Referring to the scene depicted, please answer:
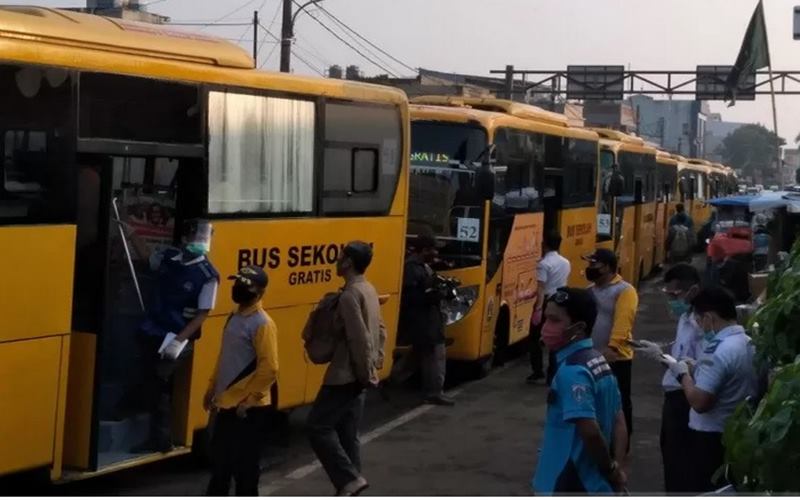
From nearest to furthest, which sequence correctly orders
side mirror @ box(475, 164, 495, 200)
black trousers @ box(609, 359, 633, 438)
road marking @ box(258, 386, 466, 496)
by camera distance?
1. road marking @ box(258, 386, 466, 496)
2. black trousers @ box(609, 359, 633, 438)
3. side mirror @ box(475, 164, 495, 200)

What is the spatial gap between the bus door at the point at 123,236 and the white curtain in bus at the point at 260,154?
21 centimetres

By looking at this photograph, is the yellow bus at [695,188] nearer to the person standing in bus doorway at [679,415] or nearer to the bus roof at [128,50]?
the bus roof at [128,50]

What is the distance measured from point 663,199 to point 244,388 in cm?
2729

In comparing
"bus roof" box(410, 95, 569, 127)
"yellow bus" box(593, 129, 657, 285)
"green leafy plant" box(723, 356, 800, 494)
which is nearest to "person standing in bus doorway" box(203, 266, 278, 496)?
"green leafy plant" box(723, 356, 800, 494)

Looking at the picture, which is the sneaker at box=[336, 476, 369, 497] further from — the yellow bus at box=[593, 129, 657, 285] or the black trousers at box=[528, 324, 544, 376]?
the yellow bus at box=[593, 129, 657, 285]

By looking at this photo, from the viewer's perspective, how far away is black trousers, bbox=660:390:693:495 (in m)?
8.01

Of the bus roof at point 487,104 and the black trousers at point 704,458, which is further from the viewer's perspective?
the bus roof at point 487,104

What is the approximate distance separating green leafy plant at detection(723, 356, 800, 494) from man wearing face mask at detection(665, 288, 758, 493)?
7.13 ft

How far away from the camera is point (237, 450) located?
809 cm

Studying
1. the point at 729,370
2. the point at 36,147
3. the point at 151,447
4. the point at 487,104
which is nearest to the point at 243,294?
the point at 36,147

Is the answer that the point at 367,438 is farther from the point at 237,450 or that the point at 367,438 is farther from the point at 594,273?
the point at 237,450

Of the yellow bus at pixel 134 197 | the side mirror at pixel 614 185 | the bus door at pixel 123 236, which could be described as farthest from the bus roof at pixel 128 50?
the side mirror at pixel 614 185

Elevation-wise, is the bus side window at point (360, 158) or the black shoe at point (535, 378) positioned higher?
the bus side window at point (360, 158)

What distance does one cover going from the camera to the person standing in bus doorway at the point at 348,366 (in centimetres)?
862
